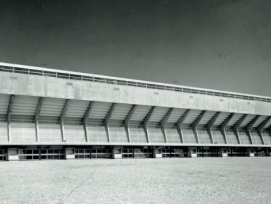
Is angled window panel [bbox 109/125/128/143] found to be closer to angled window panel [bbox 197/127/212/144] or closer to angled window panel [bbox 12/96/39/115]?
angled window panel [bbox 12/96/39/115]

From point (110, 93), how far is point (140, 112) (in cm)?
647

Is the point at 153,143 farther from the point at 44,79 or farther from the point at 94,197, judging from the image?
the point at 94,197

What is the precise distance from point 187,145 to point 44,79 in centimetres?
2259

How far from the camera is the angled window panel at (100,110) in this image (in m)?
37.4

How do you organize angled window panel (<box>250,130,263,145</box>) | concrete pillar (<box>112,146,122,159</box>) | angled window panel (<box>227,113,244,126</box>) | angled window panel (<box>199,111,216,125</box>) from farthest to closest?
angled window panel (<box>250,130,263,145</box>), angled window panel (<box>227,113,244,126</box>), angled window panel (<box>199,111,216,125</box>), concrete pillar (<box>112,146,122,159</box>)

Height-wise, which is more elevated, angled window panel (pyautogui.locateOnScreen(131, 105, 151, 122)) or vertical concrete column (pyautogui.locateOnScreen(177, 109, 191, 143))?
angled window panel (pyautogui.locateOnScreen(131, 105, 151, 122))

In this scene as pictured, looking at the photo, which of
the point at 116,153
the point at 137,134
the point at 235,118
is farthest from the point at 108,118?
the point at 235,118

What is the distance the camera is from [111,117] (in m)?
39.6

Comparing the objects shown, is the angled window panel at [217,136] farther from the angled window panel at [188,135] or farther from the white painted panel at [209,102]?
the white painted panel at [209,102]

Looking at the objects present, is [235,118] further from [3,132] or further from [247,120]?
[3,132]

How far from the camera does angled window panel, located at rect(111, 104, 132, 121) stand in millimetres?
38906

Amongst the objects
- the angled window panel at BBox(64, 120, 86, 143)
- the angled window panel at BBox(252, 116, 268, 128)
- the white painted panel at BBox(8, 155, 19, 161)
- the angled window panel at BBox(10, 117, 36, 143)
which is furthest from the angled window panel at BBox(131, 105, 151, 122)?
the angled window panel at BBox(252, 116, 268, 128)

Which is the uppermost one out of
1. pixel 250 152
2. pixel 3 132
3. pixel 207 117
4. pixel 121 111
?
pixel 121 111

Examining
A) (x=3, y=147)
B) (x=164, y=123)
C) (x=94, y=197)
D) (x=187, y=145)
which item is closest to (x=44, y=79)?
(x=3, y=147)
